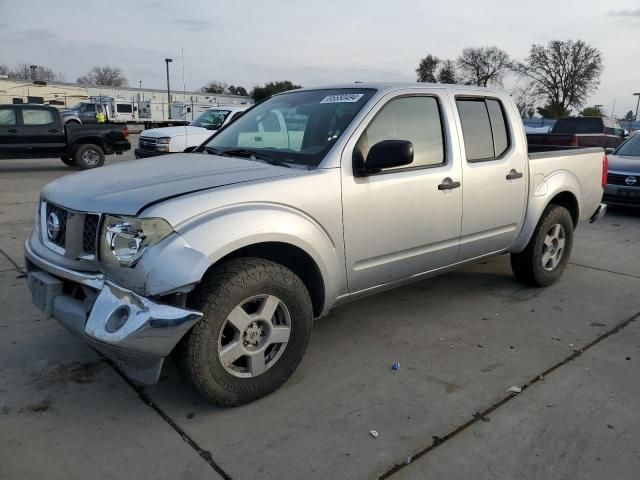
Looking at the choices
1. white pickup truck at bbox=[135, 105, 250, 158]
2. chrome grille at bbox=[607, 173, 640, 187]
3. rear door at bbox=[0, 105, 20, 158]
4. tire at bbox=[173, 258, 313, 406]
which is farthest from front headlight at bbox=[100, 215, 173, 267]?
rear door at bbox=[0, 105, 20, 158]

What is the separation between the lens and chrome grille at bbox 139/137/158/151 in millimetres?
11320

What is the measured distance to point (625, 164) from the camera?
29.3ft

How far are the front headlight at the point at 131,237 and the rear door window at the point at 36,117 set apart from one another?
1286 centimetres

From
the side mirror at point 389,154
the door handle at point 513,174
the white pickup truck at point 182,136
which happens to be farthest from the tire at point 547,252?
the white pickup truck at point 182,136

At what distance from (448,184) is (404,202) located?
0.46m

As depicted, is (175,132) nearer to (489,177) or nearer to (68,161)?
(68,161)

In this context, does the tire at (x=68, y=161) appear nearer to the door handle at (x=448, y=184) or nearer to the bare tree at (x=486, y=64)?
the door handle at (x=448, y=184)

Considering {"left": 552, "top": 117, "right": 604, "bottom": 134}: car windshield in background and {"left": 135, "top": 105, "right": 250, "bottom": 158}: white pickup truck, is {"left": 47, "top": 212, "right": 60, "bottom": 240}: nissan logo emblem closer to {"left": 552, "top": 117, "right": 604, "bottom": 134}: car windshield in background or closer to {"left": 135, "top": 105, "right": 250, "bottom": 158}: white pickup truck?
{"left": 135, "top": 105, "right": 250, "bottom": 158}: white pickup truck

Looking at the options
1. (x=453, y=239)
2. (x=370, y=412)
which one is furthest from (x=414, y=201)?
(x=370, y=412)

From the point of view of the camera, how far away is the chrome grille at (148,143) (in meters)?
11.3

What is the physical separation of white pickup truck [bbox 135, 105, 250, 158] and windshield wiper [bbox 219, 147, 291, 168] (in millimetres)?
7268

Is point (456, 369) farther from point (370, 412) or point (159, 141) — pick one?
point (159, 141)

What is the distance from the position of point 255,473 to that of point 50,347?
1971mm

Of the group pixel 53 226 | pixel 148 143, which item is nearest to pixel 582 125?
pixel 148 143
